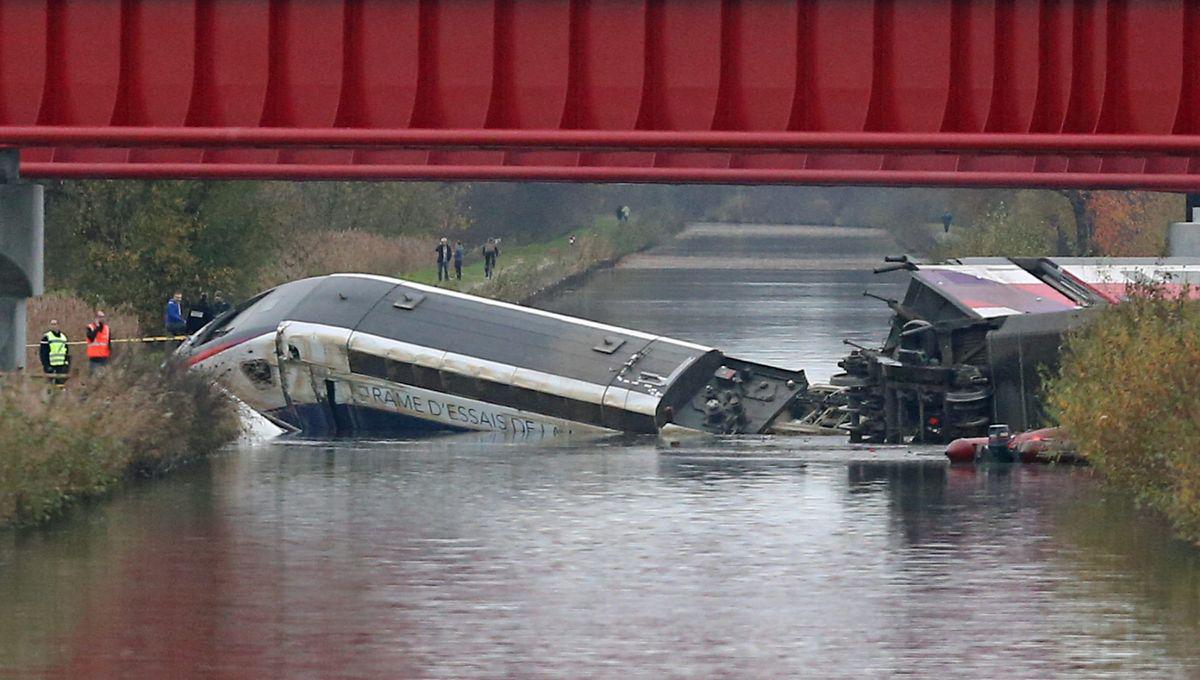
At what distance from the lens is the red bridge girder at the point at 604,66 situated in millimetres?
25828

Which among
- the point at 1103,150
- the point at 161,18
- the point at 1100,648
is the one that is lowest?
the point at 1100,648

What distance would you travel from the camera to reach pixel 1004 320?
35844 mm

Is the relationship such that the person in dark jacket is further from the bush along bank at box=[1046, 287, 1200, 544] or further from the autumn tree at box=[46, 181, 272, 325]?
the bush along bank at box=[1046, 287, 1200, 544]

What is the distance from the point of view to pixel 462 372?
39219mm

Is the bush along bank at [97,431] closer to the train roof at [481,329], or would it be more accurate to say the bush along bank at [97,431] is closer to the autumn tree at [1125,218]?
the train roof at [481,329]

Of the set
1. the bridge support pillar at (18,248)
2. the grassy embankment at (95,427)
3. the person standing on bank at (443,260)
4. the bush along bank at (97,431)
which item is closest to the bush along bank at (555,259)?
the person standing on bank at (443,260)

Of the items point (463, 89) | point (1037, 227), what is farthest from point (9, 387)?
point (1037, 227)

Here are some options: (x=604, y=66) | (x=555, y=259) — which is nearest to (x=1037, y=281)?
(x=604, y=66)

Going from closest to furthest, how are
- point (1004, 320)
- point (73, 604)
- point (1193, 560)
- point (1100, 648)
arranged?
point (1100, 648) → point (73, 604) → point (1193, 560) → point (1004, 320)

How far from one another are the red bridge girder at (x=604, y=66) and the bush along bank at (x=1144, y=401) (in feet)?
7.87

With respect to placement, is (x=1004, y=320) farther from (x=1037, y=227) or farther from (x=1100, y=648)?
(x=1037, y=227)

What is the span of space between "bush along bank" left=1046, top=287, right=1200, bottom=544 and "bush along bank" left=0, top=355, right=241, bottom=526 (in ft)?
37.8

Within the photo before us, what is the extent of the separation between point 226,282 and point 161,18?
25.7 metres

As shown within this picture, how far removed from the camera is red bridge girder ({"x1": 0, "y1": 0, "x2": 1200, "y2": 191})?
25828 millimetres
